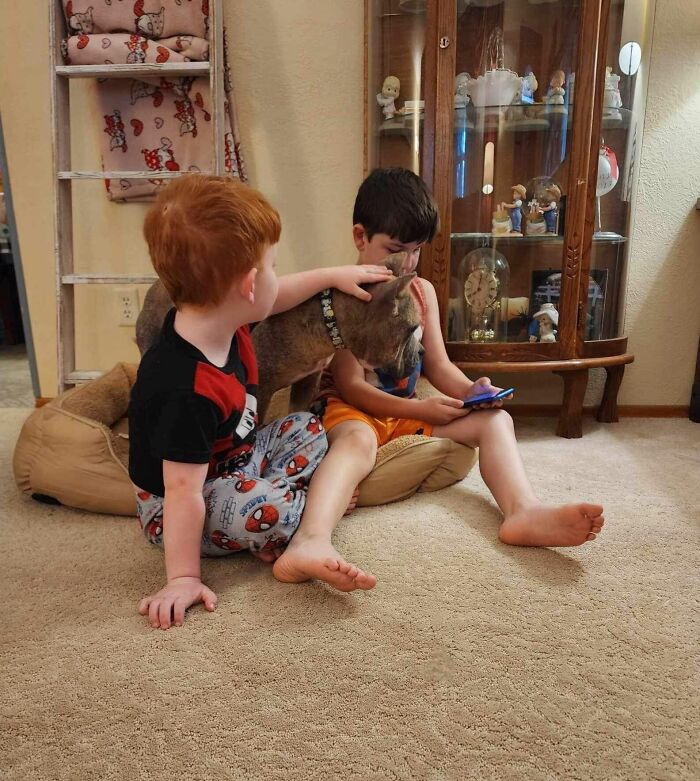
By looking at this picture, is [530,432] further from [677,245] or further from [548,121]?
[548,121]

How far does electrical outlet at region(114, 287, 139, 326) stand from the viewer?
2061 mm

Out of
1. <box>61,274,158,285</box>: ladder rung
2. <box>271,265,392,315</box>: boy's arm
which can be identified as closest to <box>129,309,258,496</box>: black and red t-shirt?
<box>271,265,392,315</box>: boy's arm

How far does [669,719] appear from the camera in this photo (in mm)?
670

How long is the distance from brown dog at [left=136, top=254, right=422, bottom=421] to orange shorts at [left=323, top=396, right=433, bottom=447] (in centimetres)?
10

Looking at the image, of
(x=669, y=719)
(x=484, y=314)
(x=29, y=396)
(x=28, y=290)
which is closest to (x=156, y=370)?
(x=669, y=719)

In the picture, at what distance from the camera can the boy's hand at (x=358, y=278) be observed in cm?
107

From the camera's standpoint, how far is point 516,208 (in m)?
1.79

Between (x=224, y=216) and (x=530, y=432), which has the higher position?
(x=224, y=216)

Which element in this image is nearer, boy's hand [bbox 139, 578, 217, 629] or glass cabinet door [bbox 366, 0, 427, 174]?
boy's hand [bbox 139, 578, 217, 629]

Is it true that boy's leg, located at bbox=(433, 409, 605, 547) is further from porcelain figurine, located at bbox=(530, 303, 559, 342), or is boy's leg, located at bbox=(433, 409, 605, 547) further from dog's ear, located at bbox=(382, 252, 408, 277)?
porcelain figurine, located at bbox=(530, 303, 559, 342)

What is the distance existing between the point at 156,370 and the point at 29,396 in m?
1.73

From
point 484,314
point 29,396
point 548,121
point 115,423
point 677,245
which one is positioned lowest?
point 29,396

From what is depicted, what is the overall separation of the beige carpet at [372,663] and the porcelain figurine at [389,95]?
1.23 metres

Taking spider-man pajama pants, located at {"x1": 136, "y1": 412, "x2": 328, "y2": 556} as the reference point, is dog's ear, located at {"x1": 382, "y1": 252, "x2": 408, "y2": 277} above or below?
above
